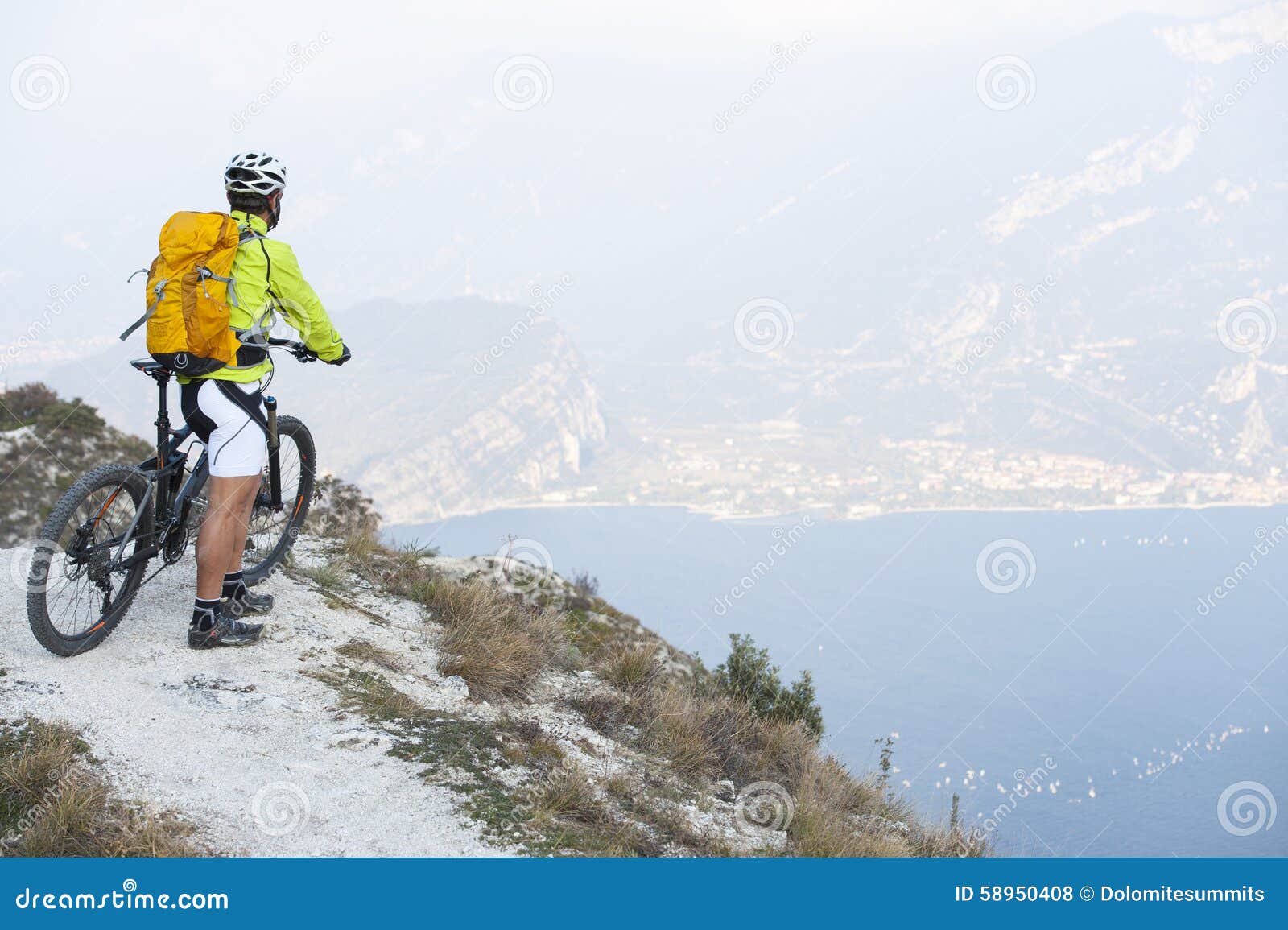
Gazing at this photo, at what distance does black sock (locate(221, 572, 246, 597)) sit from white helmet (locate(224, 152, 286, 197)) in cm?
230

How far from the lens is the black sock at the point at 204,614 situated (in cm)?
530

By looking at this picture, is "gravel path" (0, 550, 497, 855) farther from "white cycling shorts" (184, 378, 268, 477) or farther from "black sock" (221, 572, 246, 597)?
"white cycling shorts" (184, 378, 268, 477)

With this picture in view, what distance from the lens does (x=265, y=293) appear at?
4.87 m

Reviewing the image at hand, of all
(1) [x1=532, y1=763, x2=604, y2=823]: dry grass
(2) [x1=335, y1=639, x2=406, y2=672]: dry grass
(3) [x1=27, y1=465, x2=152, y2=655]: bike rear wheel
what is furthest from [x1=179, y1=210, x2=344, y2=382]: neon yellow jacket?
(1) [x1=532, y1=763, x2=604, y2=823]: dry grass

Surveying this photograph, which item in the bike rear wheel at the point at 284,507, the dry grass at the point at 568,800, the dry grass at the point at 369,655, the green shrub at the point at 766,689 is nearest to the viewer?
the dry grass at the point at 568,800

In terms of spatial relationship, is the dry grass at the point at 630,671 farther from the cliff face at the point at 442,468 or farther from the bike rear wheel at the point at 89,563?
the cliff face at the point at 442,468

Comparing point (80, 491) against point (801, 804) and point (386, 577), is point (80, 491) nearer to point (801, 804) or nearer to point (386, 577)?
point (386, 577)

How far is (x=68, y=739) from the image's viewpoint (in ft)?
13.6

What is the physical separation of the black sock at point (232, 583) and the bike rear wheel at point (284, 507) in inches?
19.6

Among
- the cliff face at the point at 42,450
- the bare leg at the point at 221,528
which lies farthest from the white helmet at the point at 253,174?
the cliff face at the point at 42,450

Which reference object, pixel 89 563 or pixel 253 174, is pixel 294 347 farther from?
pixel 89 563

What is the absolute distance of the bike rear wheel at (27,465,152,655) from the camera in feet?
15.3

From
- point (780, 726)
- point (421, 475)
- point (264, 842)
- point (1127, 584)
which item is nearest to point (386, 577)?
point (780, 726)

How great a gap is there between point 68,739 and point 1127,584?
485 feet
